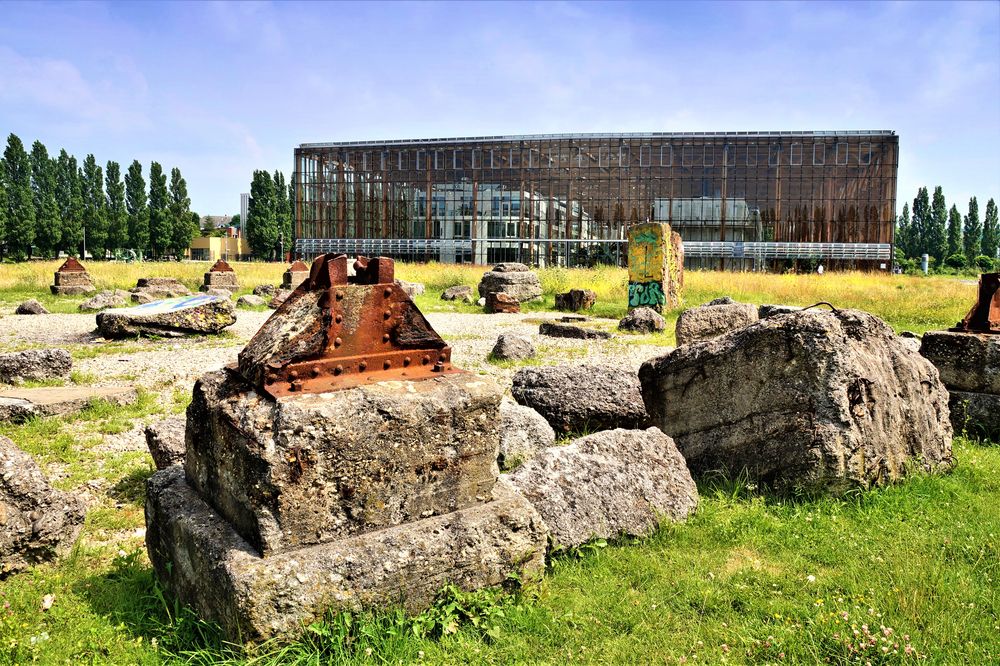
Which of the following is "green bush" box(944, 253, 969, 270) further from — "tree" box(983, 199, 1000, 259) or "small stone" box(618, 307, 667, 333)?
"small stone" box(618, 307, 667, 333)

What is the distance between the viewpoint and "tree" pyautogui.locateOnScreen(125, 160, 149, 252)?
63.6 meters

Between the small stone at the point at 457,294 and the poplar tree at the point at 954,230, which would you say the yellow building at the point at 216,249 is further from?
the poplar tree at the point at 954,230

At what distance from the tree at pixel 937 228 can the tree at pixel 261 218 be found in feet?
223

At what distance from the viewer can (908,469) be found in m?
4.86

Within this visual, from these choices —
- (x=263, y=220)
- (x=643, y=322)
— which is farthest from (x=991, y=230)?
(x=643, y=322)

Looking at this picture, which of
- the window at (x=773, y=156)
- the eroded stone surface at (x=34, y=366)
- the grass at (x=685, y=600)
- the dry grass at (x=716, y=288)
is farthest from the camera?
the window at (x=773, y=156)

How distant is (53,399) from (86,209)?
214ft

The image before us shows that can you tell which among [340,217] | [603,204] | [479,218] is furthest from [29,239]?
[603,204]

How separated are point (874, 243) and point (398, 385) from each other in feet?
164

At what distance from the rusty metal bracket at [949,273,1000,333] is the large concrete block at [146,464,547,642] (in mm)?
5297

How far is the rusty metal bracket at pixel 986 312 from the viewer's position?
21.0ft

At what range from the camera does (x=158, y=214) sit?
6303 cm

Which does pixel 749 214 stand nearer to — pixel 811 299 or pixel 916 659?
pixel 811 299

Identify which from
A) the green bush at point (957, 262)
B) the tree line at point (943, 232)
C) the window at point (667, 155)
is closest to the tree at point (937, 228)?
the tree line at point (943, 232)
